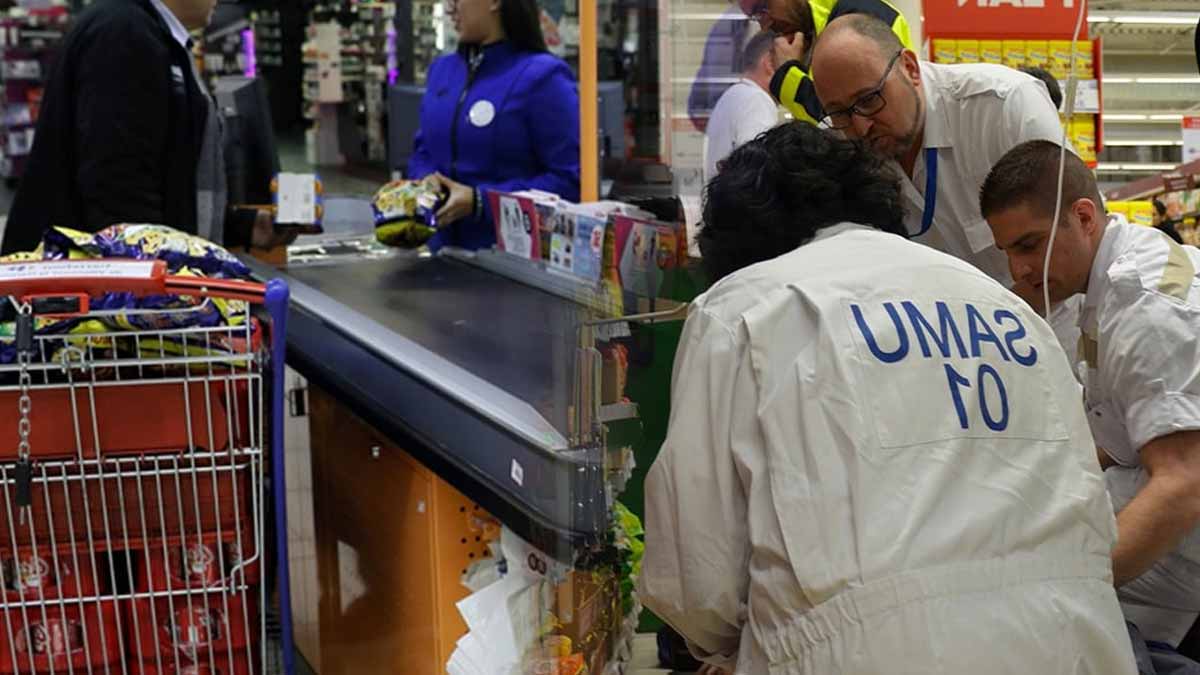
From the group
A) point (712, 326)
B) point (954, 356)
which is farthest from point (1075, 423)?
point (712, 326)

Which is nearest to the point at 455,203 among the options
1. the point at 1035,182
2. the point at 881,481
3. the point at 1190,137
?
the point at 1035,182

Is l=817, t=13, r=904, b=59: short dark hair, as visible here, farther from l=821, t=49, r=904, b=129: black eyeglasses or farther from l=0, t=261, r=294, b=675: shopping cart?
l=0, t=261, r=294, b=675: shopping cart

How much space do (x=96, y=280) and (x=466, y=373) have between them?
756 millimetres

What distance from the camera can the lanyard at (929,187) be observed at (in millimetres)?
2586

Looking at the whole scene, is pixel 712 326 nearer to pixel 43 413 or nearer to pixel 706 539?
pixel 706 539

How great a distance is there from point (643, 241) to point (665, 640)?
2.94 ft

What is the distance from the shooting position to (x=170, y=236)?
2807 mm

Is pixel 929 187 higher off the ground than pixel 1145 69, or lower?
lower

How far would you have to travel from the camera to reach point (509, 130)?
435 cm

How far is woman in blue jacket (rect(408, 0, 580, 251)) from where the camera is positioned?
4.31 meters

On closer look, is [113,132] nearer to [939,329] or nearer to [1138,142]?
[939,329]

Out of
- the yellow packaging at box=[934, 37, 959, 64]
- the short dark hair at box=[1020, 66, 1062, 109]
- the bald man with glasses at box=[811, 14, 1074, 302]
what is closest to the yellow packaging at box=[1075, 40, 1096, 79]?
the short dark hair at box=[1020, 66, 1062, 109]

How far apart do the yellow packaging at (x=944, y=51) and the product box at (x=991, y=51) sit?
2.7 inches

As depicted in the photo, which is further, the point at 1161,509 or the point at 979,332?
the point at 1161,509
